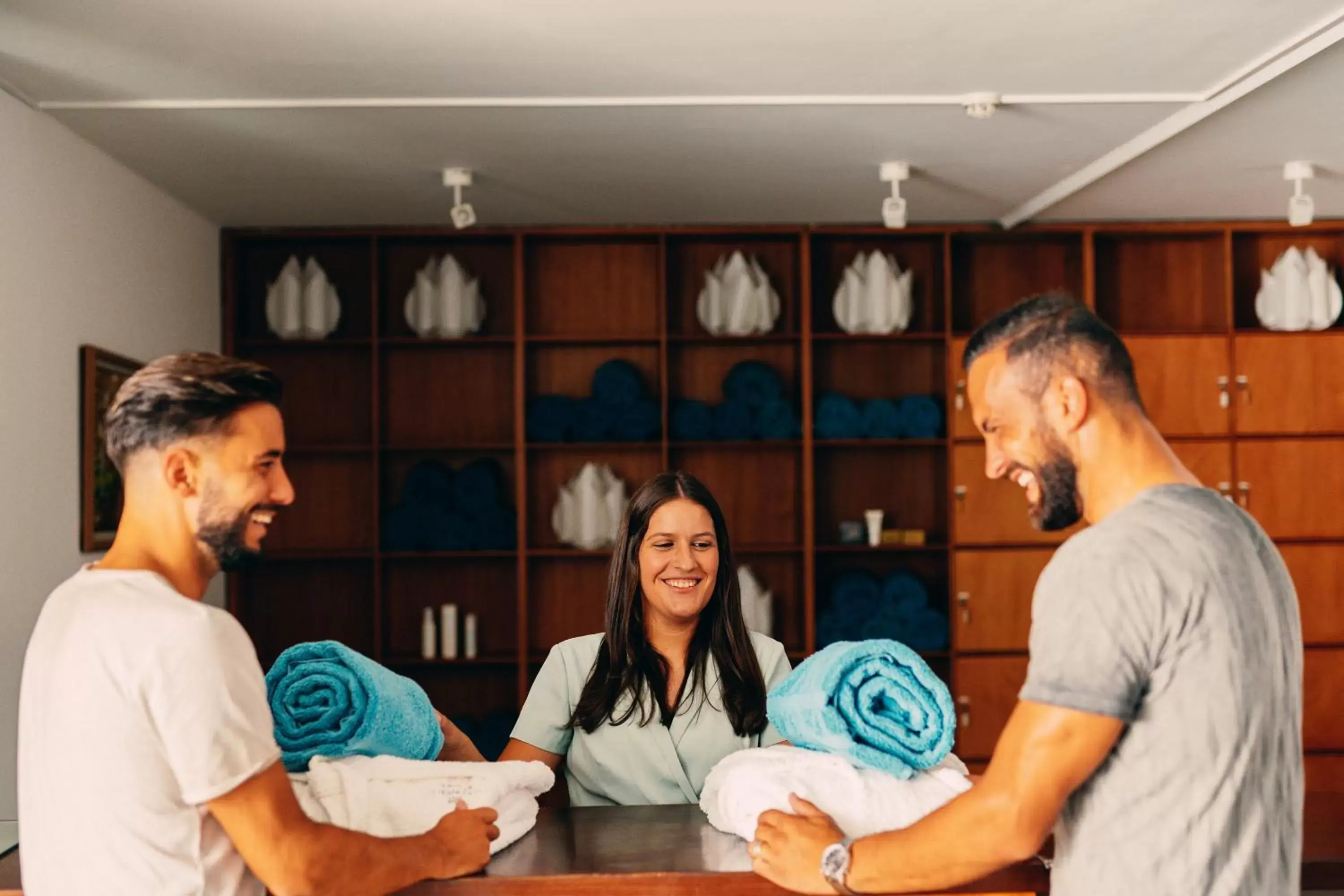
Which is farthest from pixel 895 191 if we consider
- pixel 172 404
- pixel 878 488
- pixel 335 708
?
pixel 172 404

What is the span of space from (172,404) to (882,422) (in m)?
3.92

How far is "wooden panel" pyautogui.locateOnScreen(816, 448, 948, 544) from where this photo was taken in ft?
17.0

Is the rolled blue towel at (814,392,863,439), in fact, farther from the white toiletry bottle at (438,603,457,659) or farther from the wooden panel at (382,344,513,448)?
the white toiletry bottle at (438,603,457,659)

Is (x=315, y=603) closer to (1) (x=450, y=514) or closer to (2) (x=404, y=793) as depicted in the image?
(1) (x=450, y=514)

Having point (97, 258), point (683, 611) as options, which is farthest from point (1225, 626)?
point (97, 258)

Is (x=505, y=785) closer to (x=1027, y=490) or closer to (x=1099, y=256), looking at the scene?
(x=1027, y=490)

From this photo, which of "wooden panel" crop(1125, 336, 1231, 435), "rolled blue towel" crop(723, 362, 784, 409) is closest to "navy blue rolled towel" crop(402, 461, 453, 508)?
"rolled blue towel" crop(723, 362, 784, 409)

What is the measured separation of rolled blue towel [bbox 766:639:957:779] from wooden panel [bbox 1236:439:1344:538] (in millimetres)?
3840

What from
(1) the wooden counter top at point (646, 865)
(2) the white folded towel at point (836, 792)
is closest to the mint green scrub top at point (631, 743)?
(1) the wooden counter top at point (646, 865)

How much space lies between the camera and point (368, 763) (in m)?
1.59

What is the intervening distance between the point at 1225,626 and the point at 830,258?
405cm

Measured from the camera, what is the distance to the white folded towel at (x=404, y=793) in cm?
153

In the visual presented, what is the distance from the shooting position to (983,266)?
5227mm

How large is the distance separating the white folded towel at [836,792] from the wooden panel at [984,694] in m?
3.36
